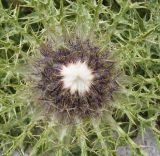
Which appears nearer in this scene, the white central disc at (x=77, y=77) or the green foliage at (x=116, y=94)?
the white central disc at (x=77, y=77)

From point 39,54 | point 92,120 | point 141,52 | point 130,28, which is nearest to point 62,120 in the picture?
point 92,120

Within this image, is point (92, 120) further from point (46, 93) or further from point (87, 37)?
point (87, 37)

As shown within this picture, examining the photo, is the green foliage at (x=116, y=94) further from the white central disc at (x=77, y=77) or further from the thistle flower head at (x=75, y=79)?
the white central disc at (x=77, y=77)

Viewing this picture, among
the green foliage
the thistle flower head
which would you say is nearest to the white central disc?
the thistle flower head

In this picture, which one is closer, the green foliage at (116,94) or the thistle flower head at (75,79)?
the thistle flower head at (75,79)

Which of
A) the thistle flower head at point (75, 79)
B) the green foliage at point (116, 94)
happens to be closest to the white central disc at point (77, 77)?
the thistle flower head at point (75, 79)

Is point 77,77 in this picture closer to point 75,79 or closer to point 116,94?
point 75,79
